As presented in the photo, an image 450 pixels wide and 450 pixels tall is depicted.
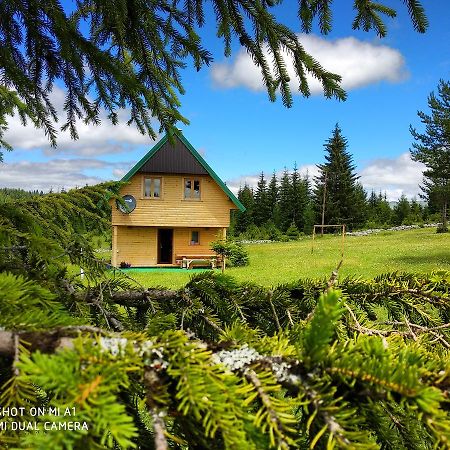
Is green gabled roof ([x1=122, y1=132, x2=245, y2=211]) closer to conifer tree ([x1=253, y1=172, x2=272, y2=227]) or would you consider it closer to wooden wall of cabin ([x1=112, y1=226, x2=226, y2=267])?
wooden wall of cabin ([x1=112, y1=226, x2=226, y2=267])

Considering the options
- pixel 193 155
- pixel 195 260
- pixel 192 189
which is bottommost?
pixel 195 260

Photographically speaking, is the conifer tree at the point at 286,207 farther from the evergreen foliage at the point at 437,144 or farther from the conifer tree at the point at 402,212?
the evergreen foliage at the point at 437,144

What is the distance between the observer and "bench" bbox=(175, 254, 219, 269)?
2241 cm

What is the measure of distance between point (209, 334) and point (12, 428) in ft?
2.35

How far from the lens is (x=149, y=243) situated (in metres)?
23.4

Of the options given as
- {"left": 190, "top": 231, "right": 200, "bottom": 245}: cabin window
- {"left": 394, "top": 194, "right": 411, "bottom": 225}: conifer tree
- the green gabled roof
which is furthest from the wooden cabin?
{"left": 394, "top": 194, "right": 411, "bottom": 225}: conifer tree

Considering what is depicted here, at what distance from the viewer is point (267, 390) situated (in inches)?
23.1

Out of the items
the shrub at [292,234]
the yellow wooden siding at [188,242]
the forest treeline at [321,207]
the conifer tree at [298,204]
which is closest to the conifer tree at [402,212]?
the forest treeline at [321,207]

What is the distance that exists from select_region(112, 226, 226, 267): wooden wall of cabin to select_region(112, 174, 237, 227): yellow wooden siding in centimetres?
126

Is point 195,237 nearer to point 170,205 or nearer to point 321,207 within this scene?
point 170,205

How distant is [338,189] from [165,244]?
3183cm

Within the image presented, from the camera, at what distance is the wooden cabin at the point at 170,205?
21.7 m

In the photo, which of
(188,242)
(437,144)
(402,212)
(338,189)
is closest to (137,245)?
(188,242)

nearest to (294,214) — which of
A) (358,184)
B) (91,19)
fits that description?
(358,184)
